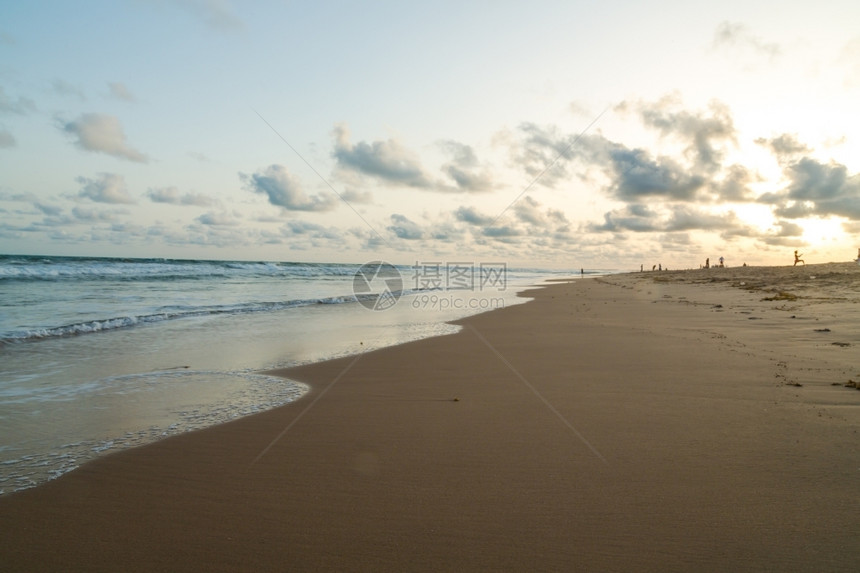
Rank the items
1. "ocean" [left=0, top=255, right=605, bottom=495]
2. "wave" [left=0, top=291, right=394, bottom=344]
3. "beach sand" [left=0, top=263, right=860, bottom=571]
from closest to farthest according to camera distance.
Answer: "beach sand" [left=0, top=263, right=860, bottom=571] < "ocean" [left=0, top=255, right=605, bottom=495] < "wave" [left=0, top=291, right=394, bottom=344]

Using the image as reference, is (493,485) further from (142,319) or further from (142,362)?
(142,319)

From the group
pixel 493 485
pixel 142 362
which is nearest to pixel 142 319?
pixel 142 362

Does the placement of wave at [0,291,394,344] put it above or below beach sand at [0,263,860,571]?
below

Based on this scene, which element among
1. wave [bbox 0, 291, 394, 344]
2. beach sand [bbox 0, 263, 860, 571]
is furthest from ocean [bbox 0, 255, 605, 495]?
beach sand [bbox 0, 263, 860, 571]

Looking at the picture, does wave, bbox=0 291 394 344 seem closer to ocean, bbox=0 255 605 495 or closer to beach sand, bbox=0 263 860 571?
ocean, bbox=0 255 605 495

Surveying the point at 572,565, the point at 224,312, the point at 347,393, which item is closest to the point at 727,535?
the point at 572,565

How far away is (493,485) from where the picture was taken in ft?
9.77

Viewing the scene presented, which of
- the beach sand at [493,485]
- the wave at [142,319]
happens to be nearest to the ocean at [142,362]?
the wave at [142,319]

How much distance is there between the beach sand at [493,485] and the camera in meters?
2.30

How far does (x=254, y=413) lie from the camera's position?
4.71 m

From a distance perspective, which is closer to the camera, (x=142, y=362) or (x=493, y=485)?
(x=493, y=485)

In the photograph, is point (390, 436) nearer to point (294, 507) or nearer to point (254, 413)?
point (294, 507)

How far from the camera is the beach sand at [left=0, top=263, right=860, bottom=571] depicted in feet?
7.55

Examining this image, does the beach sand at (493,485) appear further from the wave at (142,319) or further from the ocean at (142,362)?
the wave at (142,319)
